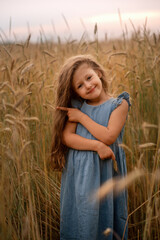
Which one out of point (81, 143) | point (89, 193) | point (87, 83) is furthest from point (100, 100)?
point (89, 193)

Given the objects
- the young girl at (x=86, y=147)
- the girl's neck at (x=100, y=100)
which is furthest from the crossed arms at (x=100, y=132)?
the girl's neck at (x=100, y=100)

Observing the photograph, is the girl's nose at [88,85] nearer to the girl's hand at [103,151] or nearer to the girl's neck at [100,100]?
the girl's neck at [100,100]

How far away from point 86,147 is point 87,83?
32 cm

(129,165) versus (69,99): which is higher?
(69,99)

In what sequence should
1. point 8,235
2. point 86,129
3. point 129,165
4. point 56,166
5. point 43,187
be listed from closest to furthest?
point 8,235 → point 86,129 → point 56,166 → point 43,187 → point 129,165

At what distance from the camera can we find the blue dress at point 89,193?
47.1 inches

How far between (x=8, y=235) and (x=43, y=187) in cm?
56

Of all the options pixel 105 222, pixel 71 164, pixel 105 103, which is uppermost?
pixel 105 103

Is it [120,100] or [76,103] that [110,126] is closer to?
[120,100]

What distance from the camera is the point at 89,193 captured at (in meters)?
1.19

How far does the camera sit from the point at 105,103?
1.27m

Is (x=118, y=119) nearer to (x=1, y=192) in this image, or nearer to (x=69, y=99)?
(x=69, y=99)

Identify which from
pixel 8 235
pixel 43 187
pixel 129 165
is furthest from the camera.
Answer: pixel 129 165

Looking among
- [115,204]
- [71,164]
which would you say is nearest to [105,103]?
[71,164]
